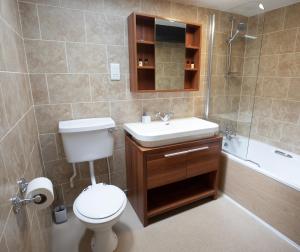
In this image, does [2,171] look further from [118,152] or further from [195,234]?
[195,234]

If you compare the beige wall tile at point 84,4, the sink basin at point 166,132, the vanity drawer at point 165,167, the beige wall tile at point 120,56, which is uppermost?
the beige wall tile at point 84,4

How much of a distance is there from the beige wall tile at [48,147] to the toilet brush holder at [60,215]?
48 centimetres

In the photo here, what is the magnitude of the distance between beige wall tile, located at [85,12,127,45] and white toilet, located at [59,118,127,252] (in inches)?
28.8

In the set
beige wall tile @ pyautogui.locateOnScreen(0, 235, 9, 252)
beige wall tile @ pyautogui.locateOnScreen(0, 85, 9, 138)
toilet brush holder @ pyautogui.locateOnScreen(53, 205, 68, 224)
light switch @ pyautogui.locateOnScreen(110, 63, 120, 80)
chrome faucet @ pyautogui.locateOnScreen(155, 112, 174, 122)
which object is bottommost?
toilet brush holder @ pyautogui.locateOnScreen(53, 205, 68, 224)

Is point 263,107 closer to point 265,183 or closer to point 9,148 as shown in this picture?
point 265,183

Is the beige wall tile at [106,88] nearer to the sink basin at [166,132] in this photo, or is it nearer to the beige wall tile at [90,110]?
the beige wall tile at [90,110]

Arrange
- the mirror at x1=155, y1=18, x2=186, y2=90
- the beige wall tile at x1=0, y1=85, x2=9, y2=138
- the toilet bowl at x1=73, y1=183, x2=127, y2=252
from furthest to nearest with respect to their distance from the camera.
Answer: the mirror at x1=155, y1=18, x2=186, y2=90, the toilet bowl at x1=73, y1=183, x2=127, y2=252, the beige wall tile at x1=0, y1=85, x2=9, y2=138

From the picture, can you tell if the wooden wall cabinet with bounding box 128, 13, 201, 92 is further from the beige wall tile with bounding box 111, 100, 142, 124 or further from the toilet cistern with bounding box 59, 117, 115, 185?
the toilet cistern with bounding box 59, 117, 115, 185

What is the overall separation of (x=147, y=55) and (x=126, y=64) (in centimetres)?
24

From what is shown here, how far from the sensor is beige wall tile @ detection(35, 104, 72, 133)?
1.62 metres

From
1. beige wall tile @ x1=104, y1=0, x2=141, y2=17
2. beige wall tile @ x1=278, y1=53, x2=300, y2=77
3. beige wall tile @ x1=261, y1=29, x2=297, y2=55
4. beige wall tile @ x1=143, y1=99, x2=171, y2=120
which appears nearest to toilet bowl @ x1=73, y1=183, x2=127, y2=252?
beige wall tile @ x1=143, y1=99, x2=171, y2=120

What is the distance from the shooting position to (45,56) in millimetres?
1544

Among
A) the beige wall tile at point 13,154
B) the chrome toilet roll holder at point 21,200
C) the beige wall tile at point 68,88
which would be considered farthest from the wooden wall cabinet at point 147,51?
the chrome toilet roll holder at point 21,200

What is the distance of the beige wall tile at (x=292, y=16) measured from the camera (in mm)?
1967
